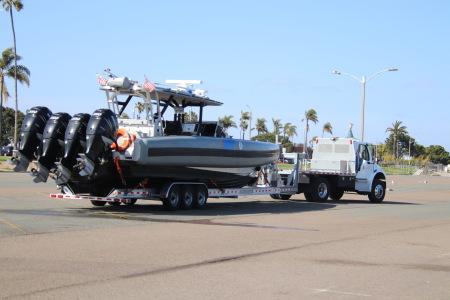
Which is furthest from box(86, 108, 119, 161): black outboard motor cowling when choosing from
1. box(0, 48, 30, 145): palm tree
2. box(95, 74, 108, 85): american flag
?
box(0, 48, 30, 145): palm tree

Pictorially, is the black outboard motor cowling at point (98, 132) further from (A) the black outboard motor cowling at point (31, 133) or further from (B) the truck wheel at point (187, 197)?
(B) the truck wheel at point (187, 197)

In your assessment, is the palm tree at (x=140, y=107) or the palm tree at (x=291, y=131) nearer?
the palm tree at (x=140, y=107)

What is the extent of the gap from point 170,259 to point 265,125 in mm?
106886

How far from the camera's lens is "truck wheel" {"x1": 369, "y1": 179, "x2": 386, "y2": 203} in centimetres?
2506

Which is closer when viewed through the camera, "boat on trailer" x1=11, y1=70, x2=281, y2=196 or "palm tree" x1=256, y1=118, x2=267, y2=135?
"boat on trailer" x1=11, y1=70, x2=281, y2=196

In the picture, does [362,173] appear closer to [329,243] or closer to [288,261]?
[329,243]

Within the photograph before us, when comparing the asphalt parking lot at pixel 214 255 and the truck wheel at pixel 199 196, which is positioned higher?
the truck wheel at pixel 199 196

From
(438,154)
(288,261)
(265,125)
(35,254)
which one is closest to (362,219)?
(288,261)

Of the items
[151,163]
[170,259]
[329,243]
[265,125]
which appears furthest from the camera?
[265,125]

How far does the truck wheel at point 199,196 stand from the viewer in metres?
18.4

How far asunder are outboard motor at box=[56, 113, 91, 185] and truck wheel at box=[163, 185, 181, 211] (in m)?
3.01

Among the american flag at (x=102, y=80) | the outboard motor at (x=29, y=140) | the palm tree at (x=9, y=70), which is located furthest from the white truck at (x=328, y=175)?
the palm tree at (x=9, y=70)

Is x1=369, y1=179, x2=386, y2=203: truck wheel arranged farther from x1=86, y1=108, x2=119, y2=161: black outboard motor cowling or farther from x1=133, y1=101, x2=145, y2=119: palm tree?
x1=86, y1=108, x2=119, y2=161: black outboard motor cowling

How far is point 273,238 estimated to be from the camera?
496 inches
